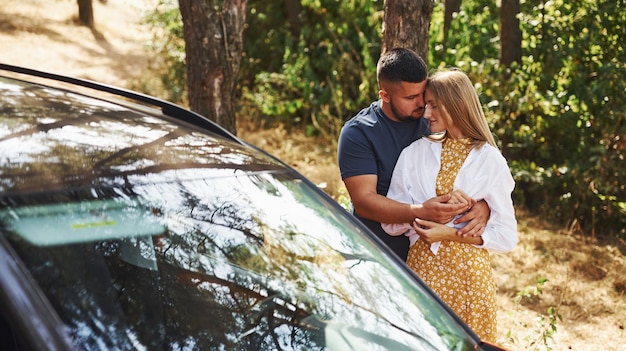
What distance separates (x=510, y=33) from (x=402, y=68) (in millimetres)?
4921

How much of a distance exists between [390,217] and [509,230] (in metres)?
0.49

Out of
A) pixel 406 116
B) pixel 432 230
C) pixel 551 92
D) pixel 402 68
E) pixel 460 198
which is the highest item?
pixel 402 68

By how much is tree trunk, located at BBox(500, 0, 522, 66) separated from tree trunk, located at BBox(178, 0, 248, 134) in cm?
291

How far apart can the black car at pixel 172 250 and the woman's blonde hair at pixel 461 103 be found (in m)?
0.82

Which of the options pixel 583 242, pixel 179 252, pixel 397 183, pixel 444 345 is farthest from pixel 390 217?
pixel 583 242

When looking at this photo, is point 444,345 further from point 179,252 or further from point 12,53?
point 12,53

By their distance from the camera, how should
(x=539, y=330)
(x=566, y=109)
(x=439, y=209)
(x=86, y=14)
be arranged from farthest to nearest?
(x=86, y=14) → (x=566, y=109) → (x=539, y=330) → (x=439, y=209)

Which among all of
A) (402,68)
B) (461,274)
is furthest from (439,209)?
(402,68)

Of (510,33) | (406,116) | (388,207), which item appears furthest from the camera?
(510,33)

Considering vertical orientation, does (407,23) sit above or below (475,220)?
above

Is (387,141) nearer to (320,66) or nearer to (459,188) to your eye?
(459,188)

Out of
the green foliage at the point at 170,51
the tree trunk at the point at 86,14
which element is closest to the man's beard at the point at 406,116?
the green foliage at the point at 170,51

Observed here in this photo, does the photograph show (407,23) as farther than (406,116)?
Yes

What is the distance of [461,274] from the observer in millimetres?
3258
